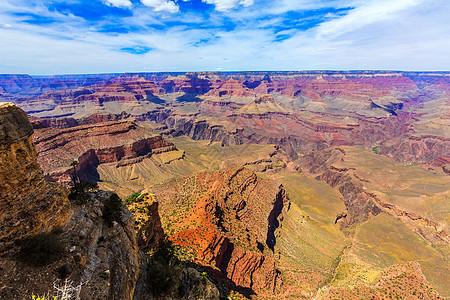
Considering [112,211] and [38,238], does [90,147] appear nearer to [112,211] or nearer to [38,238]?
[112,211]

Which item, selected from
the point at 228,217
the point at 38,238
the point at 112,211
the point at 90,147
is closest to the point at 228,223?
the point at 228,217

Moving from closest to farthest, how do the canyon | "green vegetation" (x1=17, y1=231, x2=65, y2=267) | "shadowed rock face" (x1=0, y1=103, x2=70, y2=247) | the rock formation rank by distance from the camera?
1. "green vegetation" (x1=17, y1=231, x2=65, y2=267)
2. "shadowed rock face" (x1=0, y1=103, x2=70, y2=247)
3. the canyon
4. the rock formation

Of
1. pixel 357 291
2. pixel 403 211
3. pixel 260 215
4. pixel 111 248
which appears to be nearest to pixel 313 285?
pixel 357 291

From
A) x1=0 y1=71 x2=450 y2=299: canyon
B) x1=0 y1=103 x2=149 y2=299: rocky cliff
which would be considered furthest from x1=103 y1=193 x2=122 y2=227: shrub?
x1=0 y1=103 x2=149 y2=299: rocky cliff

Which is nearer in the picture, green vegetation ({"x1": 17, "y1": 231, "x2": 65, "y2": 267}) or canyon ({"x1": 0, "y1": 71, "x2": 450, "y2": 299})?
green vegetation ({"x1": 17, "y1": 231, "x2": 65, "y2": 267})

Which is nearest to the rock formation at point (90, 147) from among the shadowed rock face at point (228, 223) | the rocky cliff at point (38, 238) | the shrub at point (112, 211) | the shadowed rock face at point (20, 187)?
the shadowed rock face at point (228, 223)

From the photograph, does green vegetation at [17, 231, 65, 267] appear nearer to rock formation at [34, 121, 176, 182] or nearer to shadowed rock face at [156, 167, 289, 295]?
shadowed rock face at [156, 167, 289, 295]

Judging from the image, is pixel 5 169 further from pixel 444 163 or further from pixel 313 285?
pixel 444 163

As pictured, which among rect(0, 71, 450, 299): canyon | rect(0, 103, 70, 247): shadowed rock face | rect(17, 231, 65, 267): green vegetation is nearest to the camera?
rect(17, 231, 65, 267): green vegetation
